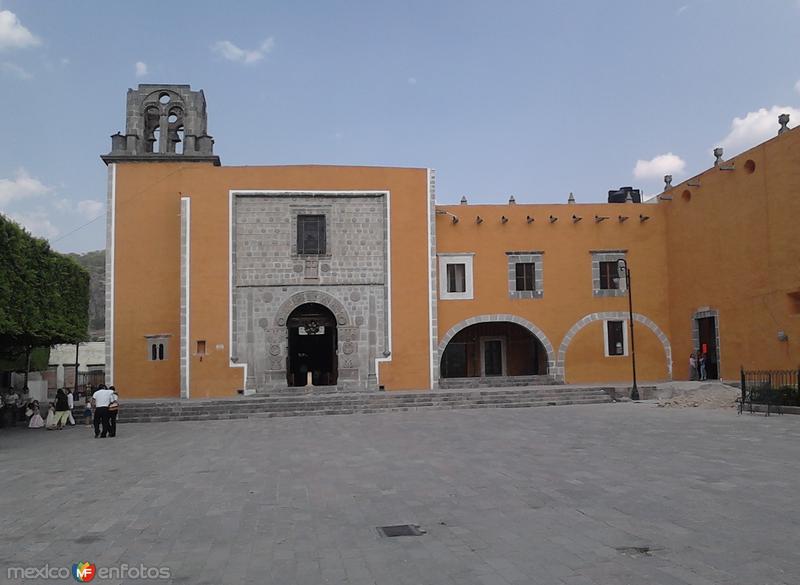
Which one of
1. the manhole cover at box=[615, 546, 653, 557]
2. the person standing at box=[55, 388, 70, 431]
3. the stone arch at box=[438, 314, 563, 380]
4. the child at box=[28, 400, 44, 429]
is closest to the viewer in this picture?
the manhole cover at box=[615, 546, 653, 557]

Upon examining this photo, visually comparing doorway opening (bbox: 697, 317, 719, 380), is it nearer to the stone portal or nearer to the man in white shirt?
the stone portal

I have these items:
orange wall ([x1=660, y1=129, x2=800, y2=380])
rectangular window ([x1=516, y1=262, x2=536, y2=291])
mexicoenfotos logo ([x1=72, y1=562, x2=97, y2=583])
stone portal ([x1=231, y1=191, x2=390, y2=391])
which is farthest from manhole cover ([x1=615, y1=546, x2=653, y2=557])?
rectangular window ([x1=516, y1=262, x2=536, y2=291])

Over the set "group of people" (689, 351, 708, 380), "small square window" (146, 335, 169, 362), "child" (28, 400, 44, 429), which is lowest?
"child" (28, 400, 44, 429)

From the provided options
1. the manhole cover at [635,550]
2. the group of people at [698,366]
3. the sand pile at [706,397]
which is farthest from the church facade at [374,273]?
the manhole cover at [635,550]

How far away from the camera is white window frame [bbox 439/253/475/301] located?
78.5 ft

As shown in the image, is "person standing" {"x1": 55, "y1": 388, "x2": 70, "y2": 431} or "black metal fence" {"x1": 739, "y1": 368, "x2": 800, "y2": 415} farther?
"person standing" {"x1": 55, "y1": 388, "x2": 70, "y2": 431}

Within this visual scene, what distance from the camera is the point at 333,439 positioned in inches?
488

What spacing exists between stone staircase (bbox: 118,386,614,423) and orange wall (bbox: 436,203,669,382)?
3928 millimetres

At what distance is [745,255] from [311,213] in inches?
558

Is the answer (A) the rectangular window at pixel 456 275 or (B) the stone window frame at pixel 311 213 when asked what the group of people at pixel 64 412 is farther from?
(A) the rectangular window at pixel 456 275

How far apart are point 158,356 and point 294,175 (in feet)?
25.7

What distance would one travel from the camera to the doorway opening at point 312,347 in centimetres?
2309

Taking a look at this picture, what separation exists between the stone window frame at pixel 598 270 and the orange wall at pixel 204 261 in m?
6.74

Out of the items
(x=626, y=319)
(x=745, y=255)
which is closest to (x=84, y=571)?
(x=745, y=255)
